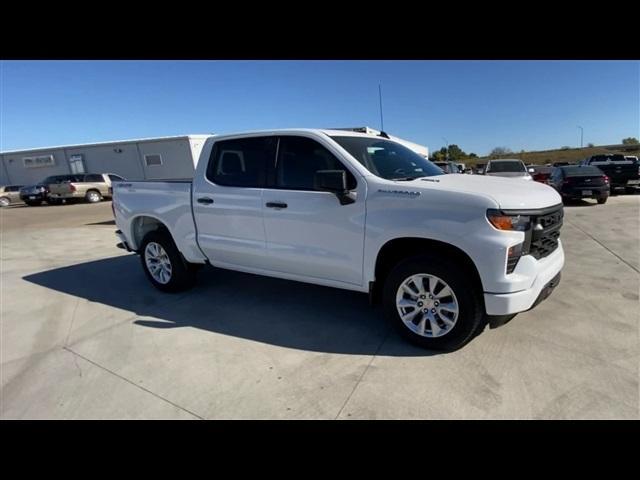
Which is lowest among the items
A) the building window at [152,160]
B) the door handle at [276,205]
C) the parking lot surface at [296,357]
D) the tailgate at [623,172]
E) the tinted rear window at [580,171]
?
the parking lot surface at [296,357]

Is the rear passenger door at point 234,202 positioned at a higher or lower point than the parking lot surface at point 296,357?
higher

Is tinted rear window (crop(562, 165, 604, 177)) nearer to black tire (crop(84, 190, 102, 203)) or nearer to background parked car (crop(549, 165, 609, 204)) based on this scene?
background parked car (crop(549, 165, 609, 204))

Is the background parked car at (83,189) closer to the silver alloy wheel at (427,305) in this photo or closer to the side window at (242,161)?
the side window at (242,161)

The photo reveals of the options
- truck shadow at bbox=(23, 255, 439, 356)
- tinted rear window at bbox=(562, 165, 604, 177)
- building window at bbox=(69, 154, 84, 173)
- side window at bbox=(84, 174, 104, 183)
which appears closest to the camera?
truck shadow at bbox=(23, 255, 439, 356)

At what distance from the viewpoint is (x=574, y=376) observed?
8.53ft

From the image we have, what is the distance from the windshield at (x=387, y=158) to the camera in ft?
11.0

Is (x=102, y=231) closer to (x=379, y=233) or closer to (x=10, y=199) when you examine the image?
(x=379, y=233)

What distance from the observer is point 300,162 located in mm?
3564

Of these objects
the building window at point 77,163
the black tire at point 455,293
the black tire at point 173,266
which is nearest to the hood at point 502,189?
the black tire at point 455,293

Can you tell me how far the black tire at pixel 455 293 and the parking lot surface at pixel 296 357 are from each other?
124 millimetres

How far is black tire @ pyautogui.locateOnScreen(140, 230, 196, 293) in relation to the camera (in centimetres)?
462

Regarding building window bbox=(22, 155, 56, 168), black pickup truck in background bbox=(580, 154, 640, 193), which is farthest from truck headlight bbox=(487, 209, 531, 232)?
building window bbox=(22, 155, 56, 168)

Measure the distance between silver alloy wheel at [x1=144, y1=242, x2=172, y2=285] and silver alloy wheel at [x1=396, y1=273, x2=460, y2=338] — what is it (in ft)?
10.5

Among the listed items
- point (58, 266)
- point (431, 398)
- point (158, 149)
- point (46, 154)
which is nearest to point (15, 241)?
point (58, 266)
